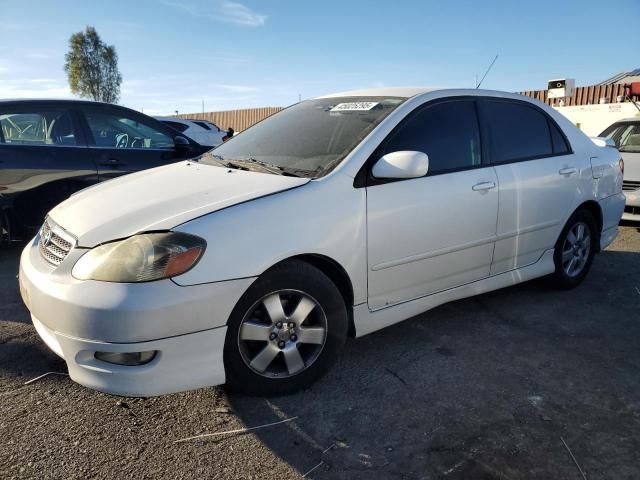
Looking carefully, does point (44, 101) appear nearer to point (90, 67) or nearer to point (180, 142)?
point (180, 142)

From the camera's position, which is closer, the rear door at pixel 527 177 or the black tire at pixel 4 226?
the rear door at pixel 527 177

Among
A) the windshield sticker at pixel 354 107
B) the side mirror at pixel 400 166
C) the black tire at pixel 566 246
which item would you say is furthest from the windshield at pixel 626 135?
the side mirror at pixel 400 166

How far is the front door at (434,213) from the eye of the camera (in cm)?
278

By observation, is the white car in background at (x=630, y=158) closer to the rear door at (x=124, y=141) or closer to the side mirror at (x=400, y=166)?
the side mirror at (x=400, y=166)

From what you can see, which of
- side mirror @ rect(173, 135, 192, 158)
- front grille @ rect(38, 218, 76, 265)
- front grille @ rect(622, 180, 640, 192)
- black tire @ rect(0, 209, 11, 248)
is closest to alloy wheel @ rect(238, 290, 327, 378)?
front grille @ rect(38, 218, 76, 265)

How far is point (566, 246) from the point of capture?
161 inches

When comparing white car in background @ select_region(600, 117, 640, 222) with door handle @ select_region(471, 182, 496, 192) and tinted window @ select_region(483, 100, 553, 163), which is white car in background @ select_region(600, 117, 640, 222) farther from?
door handle @ select_region(471, 182, 496, 192)

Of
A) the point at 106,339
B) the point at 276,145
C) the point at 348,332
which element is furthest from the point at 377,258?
Result: the point at 106,339

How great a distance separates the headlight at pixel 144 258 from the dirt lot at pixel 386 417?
2.31 feet

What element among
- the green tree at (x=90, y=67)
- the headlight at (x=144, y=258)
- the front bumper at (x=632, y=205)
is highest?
the green tree at (x=90, y=67)

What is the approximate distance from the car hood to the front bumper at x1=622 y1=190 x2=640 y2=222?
5192 millimetres

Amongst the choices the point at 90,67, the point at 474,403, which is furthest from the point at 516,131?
the point at 90,67

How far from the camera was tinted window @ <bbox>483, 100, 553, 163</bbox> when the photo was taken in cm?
353

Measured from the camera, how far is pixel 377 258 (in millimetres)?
2742
